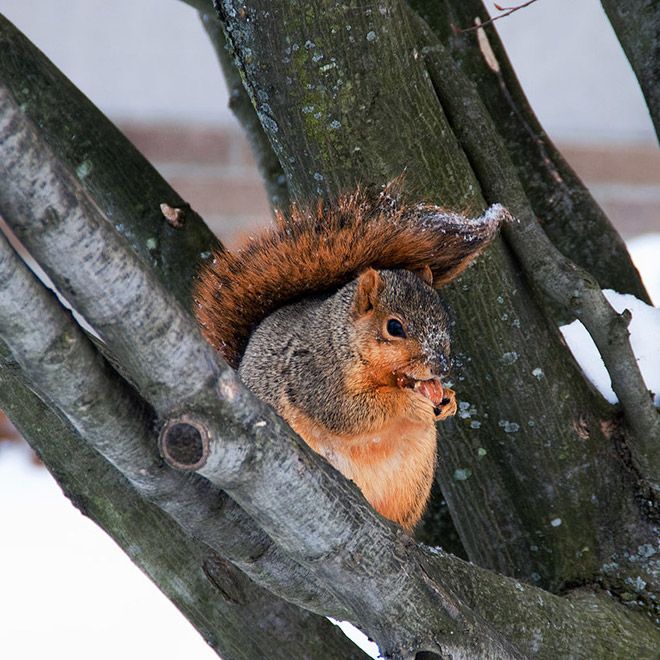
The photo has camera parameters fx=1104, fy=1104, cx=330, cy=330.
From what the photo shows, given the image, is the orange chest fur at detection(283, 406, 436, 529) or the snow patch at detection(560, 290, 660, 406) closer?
the orange chest fur at detection(283, 406, 436, 529)

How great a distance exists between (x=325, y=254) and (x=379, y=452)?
210 mm

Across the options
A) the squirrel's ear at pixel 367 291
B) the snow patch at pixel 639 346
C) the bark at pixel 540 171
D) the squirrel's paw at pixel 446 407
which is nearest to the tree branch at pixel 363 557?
the squirrel's paw at pixel 446 407

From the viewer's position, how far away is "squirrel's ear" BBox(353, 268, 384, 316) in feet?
3.61

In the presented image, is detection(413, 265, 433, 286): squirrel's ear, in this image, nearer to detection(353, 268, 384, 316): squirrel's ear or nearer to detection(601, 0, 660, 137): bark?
detection(353, 268, 384, 316): squirrel's ear

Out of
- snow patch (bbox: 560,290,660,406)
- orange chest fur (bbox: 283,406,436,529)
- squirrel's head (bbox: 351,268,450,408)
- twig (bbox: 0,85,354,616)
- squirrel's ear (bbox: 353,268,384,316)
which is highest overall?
twig (bbox: 0,85,354,616)

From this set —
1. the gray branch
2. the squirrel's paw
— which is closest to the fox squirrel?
the squirrel's paw

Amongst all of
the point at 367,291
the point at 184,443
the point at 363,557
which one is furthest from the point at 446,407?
the point at 184,443

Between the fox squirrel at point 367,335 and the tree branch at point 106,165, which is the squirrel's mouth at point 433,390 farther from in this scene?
the tree branch at point 106,165

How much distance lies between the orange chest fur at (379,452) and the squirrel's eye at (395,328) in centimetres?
8

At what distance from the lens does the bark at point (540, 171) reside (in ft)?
4.75

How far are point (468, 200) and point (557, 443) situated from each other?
274 millimetres

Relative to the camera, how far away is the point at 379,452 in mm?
1090

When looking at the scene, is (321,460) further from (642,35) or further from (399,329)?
(642,35)

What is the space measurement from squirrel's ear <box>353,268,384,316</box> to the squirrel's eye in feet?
0.09
